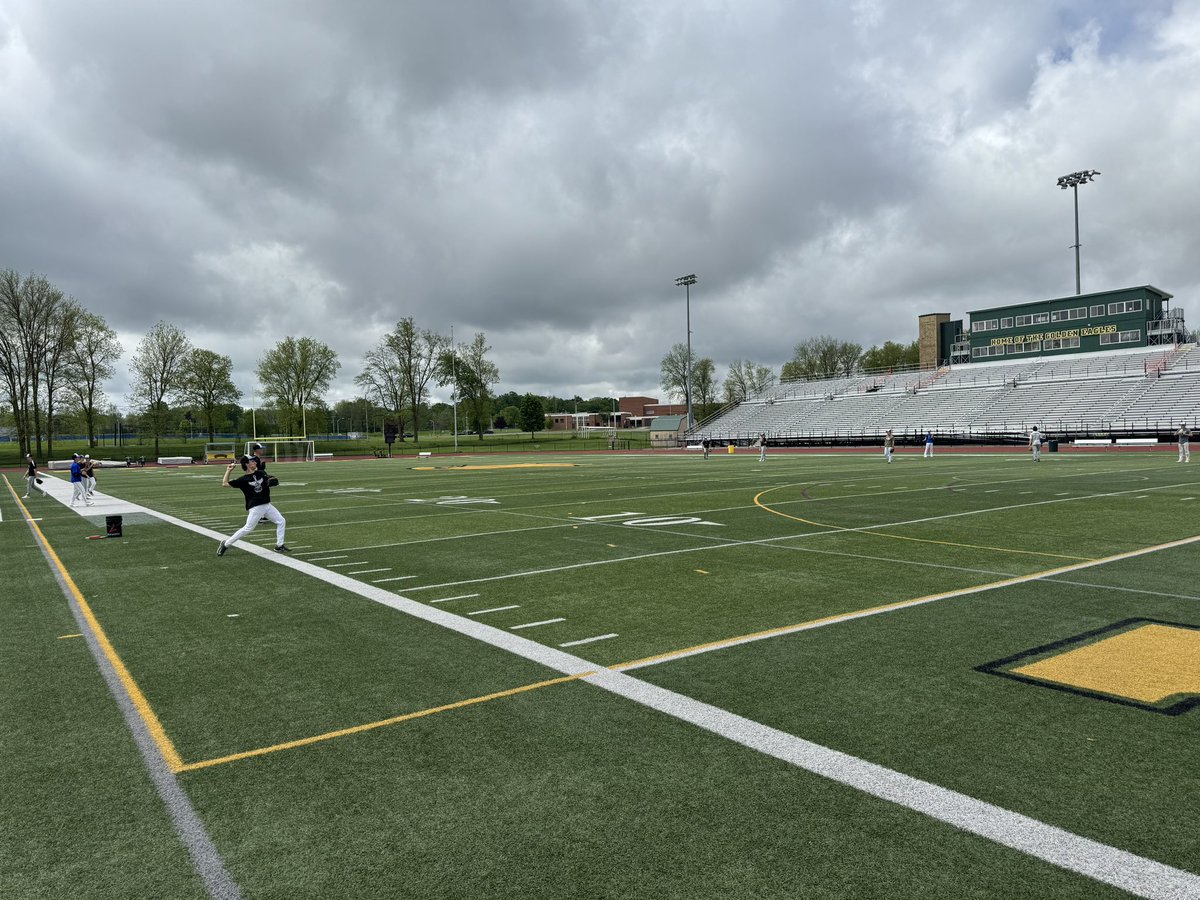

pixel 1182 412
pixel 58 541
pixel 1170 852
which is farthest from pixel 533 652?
pixel 1182 412

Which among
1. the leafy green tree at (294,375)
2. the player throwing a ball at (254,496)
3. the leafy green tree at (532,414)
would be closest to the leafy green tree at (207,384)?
the leafy green tree at (294,375)

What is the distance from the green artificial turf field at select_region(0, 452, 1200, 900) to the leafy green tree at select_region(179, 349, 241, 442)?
8324cm

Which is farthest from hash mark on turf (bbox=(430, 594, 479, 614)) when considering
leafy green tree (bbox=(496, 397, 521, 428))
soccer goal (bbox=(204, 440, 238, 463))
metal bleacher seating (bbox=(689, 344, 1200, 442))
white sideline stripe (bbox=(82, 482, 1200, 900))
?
leafy green tree (bbox=(496, 397, 521, 428))

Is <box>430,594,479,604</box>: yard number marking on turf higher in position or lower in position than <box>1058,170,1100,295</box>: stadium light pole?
lower

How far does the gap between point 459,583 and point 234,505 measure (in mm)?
14932

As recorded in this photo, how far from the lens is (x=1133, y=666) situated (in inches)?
226

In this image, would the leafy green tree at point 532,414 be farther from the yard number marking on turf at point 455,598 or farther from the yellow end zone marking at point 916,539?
the yard number marking on turf at point 455,598

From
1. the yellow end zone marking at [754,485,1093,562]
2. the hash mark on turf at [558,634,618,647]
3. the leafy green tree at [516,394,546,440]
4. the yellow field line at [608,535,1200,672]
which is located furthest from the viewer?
the leafy green tree at [516,394,546,440]

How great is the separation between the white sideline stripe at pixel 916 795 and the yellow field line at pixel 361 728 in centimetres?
39

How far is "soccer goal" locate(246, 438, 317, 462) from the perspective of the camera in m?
67.4

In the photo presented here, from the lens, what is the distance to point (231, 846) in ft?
11.6

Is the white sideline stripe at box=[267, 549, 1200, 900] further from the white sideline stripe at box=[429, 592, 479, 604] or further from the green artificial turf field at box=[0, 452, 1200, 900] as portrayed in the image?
the white sideline stripe at box=[429, 592, 479, 604]

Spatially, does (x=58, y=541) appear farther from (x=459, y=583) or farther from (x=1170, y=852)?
(x=1170, y=852)

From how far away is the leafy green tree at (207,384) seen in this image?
8488cm
